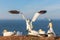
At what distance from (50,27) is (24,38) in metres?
3.36

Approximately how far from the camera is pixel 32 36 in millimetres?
19016

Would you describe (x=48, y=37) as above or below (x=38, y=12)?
below

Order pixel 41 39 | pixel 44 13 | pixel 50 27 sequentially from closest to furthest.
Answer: pixel 41 39
pixel 44 13
pixel 50 27

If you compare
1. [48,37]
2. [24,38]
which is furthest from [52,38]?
[24,38]

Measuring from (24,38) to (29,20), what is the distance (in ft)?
6.49

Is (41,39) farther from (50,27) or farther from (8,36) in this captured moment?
(50,27)

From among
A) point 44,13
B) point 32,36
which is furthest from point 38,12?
point 32,36

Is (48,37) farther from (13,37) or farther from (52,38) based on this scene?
(13,37)

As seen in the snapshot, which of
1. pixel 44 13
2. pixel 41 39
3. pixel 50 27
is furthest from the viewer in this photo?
pixel 50 27

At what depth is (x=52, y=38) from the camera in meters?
18.5

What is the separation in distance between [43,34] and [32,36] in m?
0.77

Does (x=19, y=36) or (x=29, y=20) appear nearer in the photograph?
(x=19, y=36)

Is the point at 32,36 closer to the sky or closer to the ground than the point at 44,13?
closer to the ground

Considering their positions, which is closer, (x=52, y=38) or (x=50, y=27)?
(x=52, y=38)
